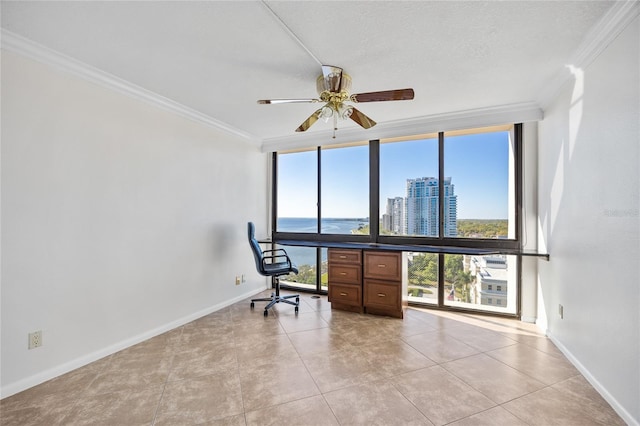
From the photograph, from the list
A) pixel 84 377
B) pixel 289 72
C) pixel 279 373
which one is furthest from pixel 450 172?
pixel 84 377

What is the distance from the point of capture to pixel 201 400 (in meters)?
1.97

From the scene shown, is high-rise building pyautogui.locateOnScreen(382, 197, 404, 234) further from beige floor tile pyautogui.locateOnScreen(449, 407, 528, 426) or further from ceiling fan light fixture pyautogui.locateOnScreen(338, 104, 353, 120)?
beige floor tile pyautogui.locateOnScreen(449, 407, 528, 426)

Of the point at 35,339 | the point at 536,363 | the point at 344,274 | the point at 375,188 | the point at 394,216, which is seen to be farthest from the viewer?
the point at 375,188

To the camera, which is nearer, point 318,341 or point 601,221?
point 601,221

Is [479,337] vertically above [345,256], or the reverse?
[345,256]

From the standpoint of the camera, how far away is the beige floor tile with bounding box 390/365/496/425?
1.83 metres

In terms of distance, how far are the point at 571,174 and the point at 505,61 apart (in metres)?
1.14

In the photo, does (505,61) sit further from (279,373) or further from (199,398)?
(199,398)

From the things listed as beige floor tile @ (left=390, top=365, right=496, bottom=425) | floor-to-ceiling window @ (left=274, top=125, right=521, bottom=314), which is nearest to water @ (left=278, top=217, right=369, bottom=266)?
floor-to-ceiling window @ (left=274, top=125, right=521, bottom=314)

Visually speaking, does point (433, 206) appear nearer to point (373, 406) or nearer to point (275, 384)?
point (373, 406)

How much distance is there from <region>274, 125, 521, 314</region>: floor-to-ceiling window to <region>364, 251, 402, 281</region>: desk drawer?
1.66 ft

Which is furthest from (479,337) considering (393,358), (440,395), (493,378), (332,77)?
(332,77)

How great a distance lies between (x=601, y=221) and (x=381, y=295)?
2278 millimetres

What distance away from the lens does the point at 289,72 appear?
2492 millimetres
